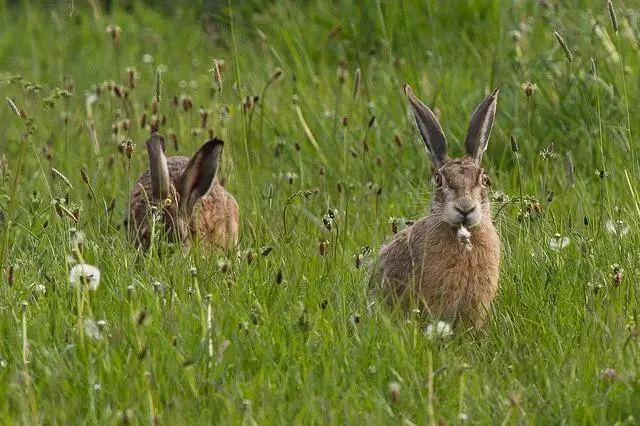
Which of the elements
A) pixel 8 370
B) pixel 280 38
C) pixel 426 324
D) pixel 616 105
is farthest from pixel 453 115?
pixel 8 370

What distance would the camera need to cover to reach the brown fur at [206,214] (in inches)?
272

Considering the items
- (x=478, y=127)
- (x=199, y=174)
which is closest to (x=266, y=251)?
(x=478, y=127)

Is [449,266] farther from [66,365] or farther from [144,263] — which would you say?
[66,365]

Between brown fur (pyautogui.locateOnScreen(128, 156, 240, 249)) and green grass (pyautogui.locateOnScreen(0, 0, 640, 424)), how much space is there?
0.10 meters

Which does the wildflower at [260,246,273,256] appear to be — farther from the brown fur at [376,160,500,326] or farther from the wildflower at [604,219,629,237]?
the wildflower at [604,219,629,237]

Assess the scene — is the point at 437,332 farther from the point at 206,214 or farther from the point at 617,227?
the point at 206,214

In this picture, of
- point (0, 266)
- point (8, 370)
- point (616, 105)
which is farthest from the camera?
point (616, 105)

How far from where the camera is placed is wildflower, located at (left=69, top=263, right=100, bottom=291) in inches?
191

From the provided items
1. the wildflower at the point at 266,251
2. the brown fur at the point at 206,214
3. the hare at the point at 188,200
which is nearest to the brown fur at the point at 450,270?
the wildflower at the point at 266,251

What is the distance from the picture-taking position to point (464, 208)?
5461mm

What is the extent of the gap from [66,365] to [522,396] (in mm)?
1424

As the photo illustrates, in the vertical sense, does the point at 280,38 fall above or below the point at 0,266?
below

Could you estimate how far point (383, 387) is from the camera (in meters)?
4.71

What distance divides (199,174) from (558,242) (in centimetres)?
178
